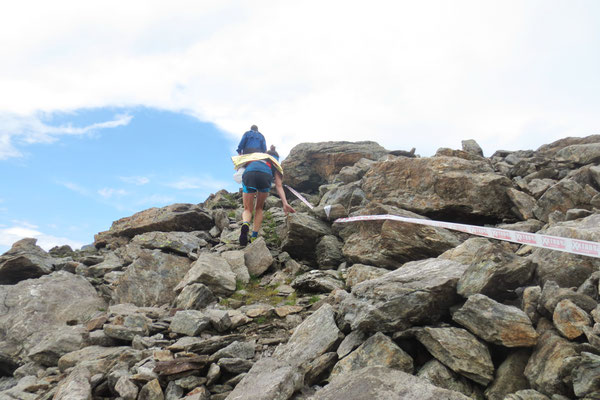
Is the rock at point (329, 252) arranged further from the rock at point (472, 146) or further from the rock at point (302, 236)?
the rock at point (472, 146)

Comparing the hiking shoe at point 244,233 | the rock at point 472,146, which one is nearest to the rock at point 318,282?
the hiking shoe at point 244,233

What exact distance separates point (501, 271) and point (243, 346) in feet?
13.5

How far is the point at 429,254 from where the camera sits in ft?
28.3

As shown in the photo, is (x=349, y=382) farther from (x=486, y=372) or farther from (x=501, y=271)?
(x=501, y=271)

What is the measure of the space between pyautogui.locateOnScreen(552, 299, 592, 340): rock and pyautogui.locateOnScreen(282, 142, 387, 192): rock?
1640 cm

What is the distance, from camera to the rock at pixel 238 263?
1027 cm

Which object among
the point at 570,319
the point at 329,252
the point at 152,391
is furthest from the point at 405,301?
the point at 329,252

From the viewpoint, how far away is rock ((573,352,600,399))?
3.65 metres

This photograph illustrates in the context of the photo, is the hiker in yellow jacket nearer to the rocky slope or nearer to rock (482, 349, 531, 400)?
the rocky slope

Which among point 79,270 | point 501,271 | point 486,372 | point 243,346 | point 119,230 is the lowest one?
point 486,372

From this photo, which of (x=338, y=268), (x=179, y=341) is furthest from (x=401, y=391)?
(x=338, y=268)

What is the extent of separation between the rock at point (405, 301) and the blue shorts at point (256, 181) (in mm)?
7199

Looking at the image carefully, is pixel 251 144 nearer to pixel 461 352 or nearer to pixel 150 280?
pixel 150 280

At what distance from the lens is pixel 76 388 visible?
5.71 metres
